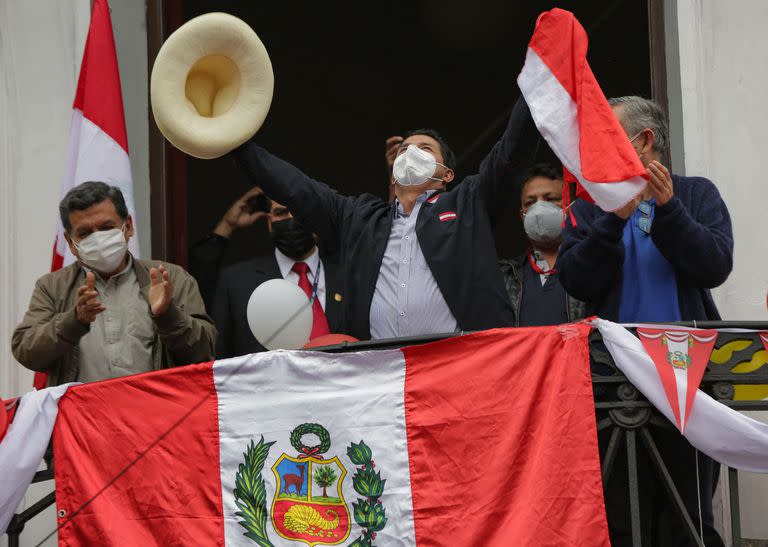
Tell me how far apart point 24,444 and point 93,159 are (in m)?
1.88

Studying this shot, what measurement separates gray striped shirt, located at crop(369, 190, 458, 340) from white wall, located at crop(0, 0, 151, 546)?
2.21m

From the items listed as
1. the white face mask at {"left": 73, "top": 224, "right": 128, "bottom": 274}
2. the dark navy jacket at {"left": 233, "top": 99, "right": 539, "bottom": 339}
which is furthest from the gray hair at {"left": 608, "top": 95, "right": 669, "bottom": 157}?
the white face mask at {"left": 73, "top": 224, "right": 128, "bottom": 274}

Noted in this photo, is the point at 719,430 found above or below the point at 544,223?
below

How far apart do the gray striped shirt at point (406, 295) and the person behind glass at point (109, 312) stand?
0.78 meters

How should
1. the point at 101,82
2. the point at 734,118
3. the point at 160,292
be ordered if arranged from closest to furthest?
the point at 160,292, the point at 734,118, the point at 101,82

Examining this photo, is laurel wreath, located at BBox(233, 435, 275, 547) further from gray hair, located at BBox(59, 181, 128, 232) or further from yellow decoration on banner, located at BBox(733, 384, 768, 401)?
yellow decoration on banner, located at BBox(733, 384, 768, 401)

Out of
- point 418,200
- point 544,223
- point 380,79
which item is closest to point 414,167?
point 418,200

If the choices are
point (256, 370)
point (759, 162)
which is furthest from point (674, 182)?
point (256, 370)

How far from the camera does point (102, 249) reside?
5.90 meters

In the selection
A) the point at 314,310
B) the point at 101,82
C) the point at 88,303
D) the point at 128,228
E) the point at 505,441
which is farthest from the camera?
the point at 101,82

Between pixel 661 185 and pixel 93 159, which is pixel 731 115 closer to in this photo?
pixel 661 185

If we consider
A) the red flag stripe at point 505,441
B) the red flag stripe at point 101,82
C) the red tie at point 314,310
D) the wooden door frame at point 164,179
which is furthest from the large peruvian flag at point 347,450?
the wooden door frame at point 164,179

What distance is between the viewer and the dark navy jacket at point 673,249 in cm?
500

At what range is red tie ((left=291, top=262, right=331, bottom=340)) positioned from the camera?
21.5 ft
